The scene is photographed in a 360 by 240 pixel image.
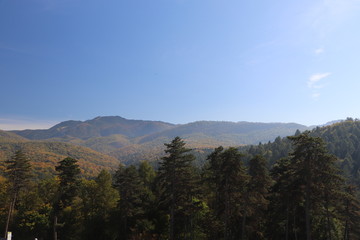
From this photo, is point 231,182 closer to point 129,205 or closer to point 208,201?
point 208,201

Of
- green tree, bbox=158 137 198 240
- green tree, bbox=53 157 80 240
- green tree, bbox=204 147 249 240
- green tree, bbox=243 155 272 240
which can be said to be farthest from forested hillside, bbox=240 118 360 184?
green tree, bbox=53 157 80 240

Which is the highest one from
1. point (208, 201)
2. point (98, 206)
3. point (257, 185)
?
point (257, 185)

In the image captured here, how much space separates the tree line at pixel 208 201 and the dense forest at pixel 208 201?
0.10m

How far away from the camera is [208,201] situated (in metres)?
42.2

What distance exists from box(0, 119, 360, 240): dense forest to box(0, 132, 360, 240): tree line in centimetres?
10

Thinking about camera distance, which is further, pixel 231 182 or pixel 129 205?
pixel 129 205

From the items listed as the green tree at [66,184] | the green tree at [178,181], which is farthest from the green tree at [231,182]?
the green tree at [66,184]

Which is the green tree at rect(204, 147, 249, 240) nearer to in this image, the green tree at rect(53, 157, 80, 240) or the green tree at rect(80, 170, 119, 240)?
the green tree at rect(53, 157, 80, 240)

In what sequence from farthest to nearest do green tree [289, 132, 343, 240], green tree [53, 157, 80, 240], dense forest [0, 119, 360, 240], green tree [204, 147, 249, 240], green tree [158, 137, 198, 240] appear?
green tree [53, 157, 80, 240] → green tree [158, 137, 198, 240] → green tree [204, 147, 249, 240] → dense forest [0, 119, 360, 240] → green tree [289, 132, 343, 240]

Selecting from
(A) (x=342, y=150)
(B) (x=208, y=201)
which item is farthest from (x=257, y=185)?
(A) (x=342, y=150)

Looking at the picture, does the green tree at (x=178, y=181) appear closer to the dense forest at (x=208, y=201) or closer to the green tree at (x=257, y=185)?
the dense forest at (x=208, y=201)

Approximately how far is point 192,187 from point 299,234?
1862cm

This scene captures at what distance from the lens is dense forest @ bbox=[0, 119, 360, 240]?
2312cm

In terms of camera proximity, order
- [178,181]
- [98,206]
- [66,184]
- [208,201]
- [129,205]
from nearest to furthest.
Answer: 1. [178,181]
2. [66,184]
3. [129,205]
4. [208,201]
5. [98,206]
